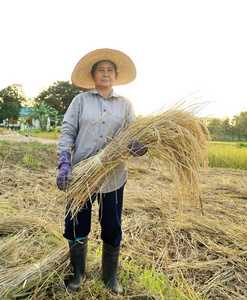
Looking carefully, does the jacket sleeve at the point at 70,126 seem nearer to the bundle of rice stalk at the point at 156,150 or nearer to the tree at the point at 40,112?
the bundle of rice stalk at the point at 156,150

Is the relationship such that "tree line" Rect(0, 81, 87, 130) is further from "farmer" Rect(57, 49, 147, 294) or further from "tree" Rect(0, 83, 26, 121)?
"farmer" Rect(57, 49, 147, 294)

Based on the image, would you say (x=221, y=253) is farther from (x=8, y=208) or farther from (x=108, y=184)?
(x=8, y=208)

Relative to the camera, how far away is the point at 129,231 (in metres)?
2.10

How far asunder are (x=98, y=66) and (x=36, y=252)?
1.47 m

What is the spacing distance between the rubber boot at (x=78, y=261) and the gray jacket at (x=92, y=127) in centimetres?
43

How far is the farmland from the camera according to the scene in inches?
51.7

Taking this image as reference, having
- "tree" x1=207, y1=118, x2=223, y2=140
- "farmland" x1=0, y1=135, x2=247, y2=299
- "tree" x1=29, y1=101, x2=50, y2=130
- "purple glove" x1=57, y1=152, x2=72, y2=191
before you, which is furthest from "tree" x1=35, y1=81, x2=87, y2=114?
"purple glove" x1=57, y1=152, x2=72, y2=191

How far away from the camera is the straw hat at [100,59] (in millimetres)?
1396

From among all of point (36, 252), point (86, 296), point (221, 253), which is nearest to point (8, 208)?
point (36, 252)


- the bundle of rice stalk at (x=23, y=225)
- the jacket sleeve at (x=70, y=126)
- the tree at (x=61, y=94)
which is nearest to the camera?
the jacket sleeve at (x=70, y=126)

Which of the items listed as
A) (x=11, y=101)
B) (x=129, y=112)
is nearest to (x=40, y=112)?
(x=11, y=101)

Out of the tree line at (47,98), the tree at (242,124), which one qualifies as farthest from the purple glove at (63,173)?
the tree at (242,124)

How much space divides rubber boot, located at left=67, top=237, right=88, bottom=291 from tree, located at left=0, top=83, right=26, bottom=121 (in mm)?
31281

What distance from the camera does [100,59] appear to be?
143 centimetres
